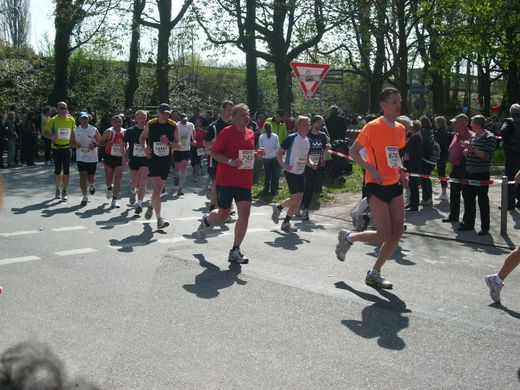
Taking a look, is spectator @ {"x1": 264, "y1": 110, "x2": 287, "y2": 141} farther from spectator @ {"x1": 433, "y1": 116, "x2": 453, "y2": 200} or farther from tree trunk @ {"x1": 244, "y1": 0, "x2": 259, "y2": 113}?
tree trunk @ {"x1": 244, "y1": 0, "x2": 259, "y2": 113}

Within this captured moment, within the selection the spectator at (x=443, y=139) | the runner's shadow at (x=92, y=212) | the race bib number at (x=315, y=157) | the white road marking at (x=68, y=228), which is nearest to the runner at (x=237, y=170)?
the white road marking at (x=68, y=228)

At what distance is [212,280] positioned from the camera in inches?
272

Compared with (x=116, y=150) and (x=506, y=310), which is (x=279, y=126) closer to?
(x=116, y=150)

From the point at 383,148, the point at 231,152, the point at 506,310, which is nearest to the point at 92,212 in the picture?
the point at 231,152

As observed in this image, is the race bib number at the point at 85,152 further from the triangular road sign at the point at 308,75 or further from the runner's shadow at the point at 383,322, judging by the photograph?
the runner's shadow at the point at 383,322

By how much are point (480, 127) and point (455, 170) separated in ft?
4.85

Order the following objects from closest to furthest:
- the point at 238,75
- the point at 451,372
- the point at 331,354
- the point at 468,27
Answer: the point at 451,372, the point at 331,354, the point at 468,27, the point at 238,75

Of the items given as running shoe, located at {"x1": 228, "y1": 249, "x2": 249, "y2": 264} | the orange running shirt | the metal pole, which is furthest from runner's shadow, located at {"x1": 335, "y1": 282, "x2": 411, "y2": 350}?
the metal pole

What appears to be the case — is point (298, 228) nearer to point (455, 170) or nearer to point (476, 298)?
point (455, 170)

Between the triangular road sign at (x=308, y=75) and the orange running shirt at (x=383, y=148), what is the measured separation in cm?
842

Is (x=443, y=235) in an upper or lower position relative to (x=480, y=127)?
lower

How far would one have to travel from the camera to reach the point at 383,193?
660cm

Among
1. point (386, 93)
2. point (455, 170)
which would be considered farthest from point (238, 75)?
point (386, 93)

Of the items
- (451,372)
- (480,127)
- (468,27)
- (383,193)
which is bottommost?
(451,372)
